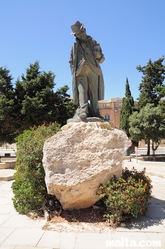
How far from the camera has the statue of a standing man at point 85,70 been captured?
493 cm

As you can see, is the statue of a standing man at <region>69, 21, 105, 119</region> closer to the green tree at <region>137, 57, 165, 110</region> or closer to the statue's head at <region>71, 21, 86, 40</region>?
the statue's head at <region>71, 21, 86, 40</region>

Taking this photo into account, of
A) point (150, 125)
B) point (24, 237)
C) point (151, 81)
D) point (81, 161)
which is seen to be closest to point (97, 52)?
point (81, 161)

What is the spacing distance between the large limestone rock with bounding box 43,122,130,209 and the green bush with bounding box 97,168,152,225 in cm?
20

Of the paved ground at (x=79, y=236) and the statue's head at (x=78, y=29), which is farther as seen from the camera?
the statue's head at (x=78, y=29)

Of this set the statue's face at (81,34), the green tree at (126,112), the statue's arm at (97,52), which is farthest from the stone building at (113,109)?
the statue's face at (81,34)

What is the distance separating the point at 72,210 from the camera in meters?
4.17

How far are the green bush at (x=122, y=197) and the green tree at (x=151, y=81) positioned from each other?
1778 centimetres

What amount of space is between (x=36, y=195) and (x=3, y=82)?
40.4ft

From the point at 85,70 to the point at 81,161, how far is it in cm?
247

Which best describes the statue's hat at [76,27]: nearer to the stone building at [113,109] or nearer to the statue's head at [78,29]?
the statue's head at [78,29]

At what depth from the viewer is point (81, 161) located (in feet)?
12.4

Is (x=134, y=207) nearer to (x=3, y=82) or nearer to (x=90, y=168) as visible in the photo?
(x=90, y=168)

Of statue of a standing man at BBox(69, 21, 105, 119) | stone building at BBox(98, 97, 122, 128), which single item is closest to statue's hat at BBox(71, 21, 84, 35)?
statue of a standing man at BBox(69, 21, 105, 119)

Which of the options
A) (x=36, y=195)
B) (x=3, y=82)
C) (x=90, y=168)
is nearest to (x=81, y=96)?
(x=90, y=168)
